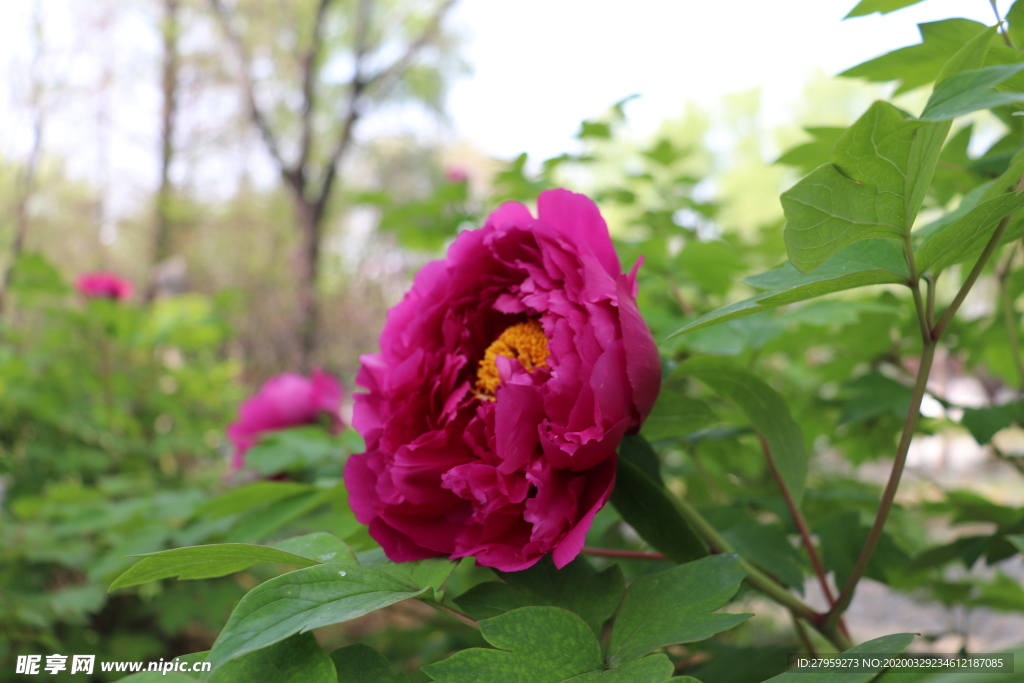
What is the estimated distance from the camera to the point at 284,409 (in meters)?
1.35

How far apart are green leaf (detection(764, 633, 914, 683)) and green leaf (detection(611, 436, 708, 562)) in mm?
120

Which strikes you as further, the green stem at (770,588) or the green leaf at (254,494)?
the green leaf at (254,494)

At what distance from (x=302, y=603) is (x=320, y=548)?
9 cm

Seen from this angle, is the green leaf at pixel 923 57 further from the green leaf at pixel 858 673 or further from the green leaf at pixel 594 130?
the green leaf at pixel 594 130

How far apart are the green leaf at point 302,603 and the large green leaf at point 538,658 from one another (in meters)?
0.04

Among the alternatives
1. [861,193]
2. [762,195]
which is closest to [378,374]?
[861,193]

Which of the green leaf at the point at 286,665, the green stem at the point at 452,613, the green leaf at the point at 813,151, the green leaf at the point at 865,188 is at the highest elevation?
the green leaf at the point at 813,151

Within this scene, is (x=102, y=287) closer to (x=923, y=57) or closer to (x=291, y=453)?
(x=291, y=453)

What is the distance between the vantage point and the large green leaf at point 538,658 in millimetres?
344

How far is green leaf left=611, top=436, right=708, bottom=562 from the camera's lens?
456 millimetres

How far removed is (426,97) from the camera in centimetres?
798

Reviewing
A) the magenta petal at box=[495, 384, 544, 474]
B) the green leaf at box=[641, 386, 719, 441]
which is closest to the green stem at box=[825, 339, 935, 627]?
the green leaf at box=[641, 386, 719, 441]

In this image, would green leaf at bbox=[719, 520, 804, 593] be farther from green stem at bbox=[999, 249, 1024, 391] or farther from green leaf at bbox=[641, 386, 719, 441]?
green stem at bbox=[999, 249, 1024, 391]

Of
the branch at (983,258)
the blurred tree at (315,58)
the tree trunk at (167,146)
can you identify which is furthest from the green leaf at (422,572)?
the tree trunk at (167,146)
